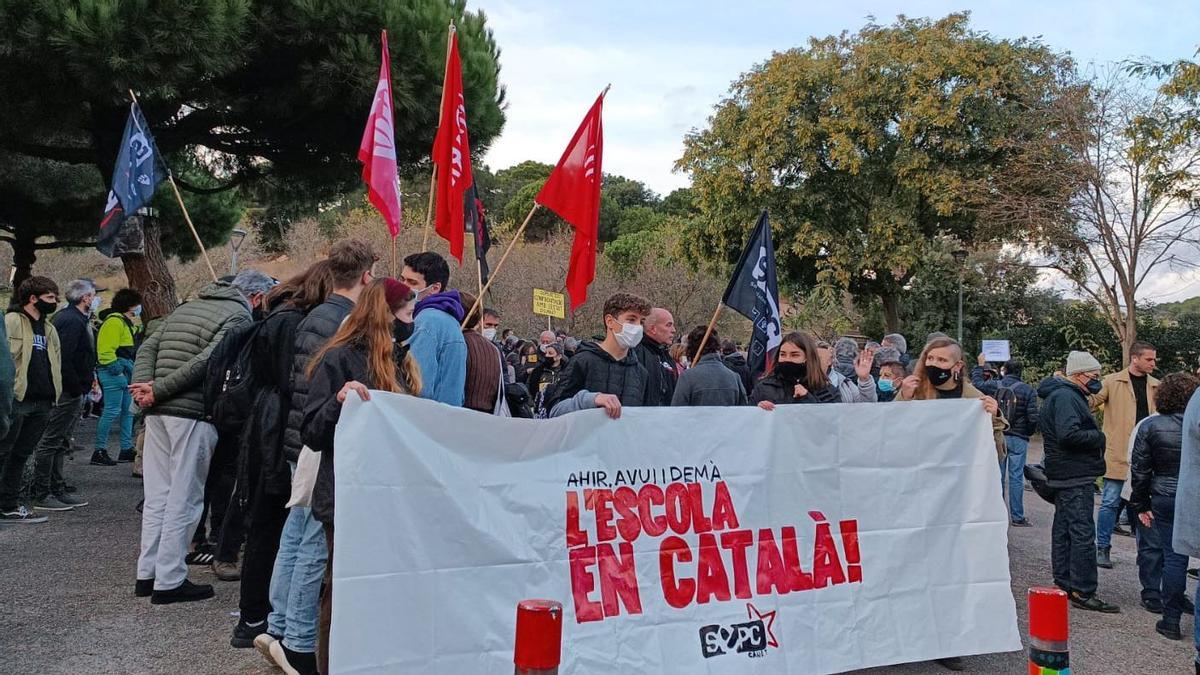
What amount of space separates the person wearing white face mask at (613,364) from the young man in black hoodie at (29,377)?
447 cm

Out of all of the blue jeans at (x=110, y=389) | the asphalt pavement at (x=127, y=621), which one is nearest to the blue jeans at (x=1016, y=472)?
the asphalt pavement at (x=127, y=621)

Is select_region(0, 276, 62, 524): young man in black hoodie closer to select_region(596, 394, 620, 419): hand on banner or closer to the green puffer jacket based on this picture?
the green puffer jacket

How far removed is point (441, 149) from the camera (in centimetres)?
708

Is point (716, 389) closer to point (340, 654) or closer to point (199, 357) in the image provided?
point (340, 654)

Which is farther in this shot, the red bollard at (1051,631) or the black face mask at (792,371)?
the black face mask at (792,371)

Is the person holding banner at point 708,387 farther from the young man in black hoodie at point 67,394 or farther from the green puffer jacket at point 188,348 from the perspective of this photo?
the young man in black hoodie at point 67,394

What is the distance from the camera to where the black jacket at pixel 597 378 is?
5.43 metres

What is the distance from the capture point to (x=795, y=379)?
5.69m

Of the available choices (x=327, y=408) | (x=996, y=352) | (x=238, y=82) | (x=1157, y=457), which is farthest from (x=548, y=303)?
(x=327, y=408)

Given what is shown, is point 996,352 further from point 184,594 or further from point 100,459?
point 100,459

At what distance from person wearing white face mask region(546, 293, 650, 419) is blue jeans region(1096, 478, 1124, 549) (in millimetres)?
4872

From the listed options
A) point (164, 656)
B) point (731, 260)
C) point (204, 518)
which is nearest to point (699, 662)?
point (164, 656)

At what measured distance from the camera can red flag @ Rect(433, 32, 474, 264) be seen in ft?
22.6

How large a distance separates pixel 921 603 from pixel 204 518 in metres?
4.95
